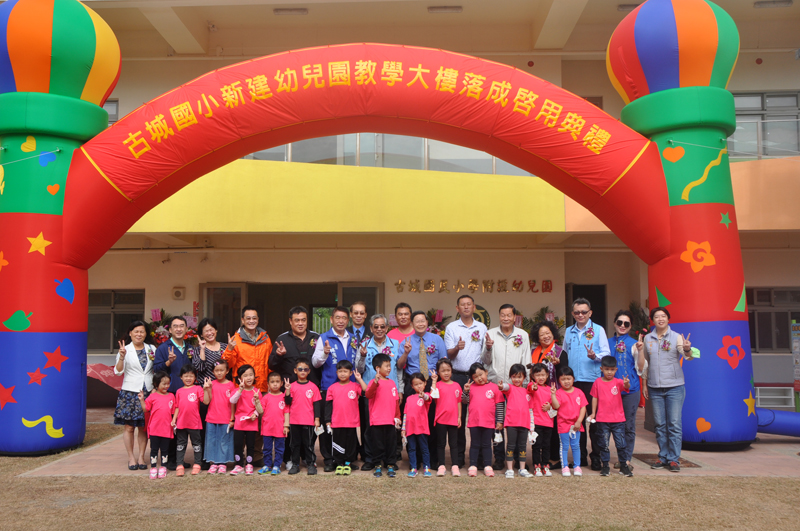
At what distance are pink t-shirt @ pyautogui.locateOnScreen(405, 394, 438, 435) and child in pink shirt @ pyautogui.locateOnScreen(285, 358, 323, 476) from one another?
74cm

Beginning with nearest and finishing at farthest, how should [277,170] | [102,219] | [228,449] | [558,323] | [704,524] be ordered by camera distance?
1. [704,524]
2. [228,449]
3. [102,219]
4. [277,170]
5. [558,323]

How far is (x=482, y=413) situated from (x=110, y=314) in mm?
8421

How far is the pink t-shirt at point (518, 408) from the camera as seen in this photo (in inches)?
197

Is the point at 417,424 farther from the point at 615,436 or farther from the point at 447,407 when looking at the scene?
the point at 615,436

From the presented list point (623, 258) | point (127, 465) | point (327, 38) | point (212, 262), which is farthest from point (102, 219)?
point (623, 258)

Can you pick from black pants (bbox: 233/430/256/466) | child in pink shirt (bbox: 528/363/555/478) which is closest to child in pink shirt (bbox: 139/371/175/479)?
black pants (bbox: 233/430/256/466)

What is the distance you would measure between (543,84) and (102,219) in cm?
437

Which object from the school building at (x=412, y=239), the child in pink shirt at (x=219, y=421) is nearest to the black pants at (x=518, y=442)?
the child in pink shirt at (x=219, y=421)

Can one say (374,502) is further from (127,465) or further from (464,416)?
(127,465)

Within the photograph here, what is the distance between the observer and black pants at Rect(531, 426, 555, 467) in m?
5.01

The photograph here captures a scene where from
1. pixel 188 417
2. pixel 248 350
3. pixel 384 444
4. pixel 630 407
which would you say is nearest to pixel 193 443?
pixel 188 417

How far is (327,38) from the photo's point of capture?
435 inches

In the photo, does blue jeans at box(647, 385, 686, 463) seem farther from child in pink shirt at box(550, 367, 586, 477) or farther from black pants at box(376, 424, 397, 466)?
black pants at box(376, 424, 397, 466)

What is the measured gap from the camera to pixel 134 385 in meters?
5.34
